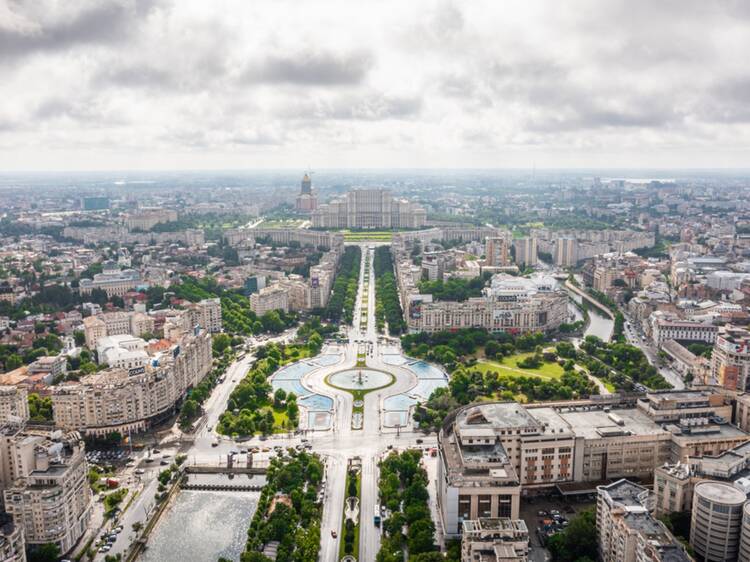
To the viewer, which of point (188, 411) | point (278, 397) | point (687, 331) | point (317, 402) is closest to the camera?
point (188, 411)

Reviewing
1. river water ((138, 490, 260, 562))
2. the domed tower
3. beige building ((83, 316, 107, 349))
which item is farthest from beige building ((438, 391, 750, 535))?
the domed tower

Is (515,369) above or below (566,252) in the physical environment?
below

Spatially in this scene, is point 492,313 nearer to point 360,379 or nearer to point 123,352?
point 360,379

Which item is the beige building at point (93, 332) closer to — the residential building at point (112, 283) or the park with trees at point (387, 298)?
the residential building at point (112, 283)

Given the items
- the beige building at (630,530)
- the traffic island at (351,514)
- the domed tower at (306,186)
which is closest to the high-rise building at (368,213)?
the domed tower at (306,186)

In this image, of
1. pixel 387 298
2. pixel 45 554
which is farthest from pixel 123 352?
pixel 387 298

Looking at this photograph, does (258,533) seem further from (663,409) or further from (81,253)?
(81,253)

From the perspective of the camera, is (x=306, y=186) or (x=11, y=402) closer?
(x=11, y=402)
